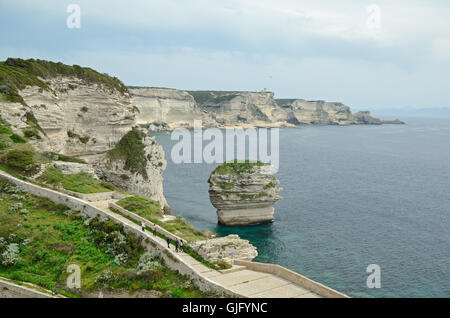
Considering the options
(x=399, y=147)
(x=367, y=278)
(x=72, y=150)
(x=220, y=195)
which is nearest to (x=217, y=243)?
(x=367, y=278)

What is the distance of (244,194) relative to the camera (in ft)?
175

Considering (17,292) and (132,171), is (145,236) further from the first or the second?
(132,171)

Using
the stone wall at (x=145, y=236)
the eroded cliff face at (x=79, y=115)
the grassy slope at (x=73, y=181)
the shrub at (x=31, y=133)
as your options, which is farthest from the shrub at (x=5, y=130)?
the stone wall at (x=145, y=236)

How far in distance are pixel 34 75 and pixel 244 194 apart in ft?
106

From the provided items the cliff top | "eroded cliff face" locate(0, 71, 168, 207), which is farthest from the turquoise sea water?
the cliff top

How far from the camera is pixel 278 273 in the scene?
26.9 metres

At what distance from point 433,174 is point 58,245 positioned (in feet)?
275

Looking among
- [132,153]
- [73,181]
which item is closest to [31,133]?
[73,181]

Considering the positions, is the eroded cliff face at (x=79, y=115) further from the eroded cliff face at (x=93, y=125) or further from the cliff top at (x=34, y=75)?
the cliff top at (x=34, y=75)

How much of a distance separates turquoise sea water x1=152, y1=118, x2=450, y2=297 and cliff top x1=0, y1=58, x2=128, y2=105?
897 inches

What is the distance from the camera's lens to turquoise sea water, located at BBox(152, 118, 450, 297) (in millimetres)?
37750

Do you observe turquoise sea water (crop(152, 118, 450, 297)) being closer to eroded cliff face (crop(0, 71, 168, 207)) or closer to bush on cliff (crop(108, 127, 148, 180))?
eroded cliff face (crop(0, 71, 168, 207))
